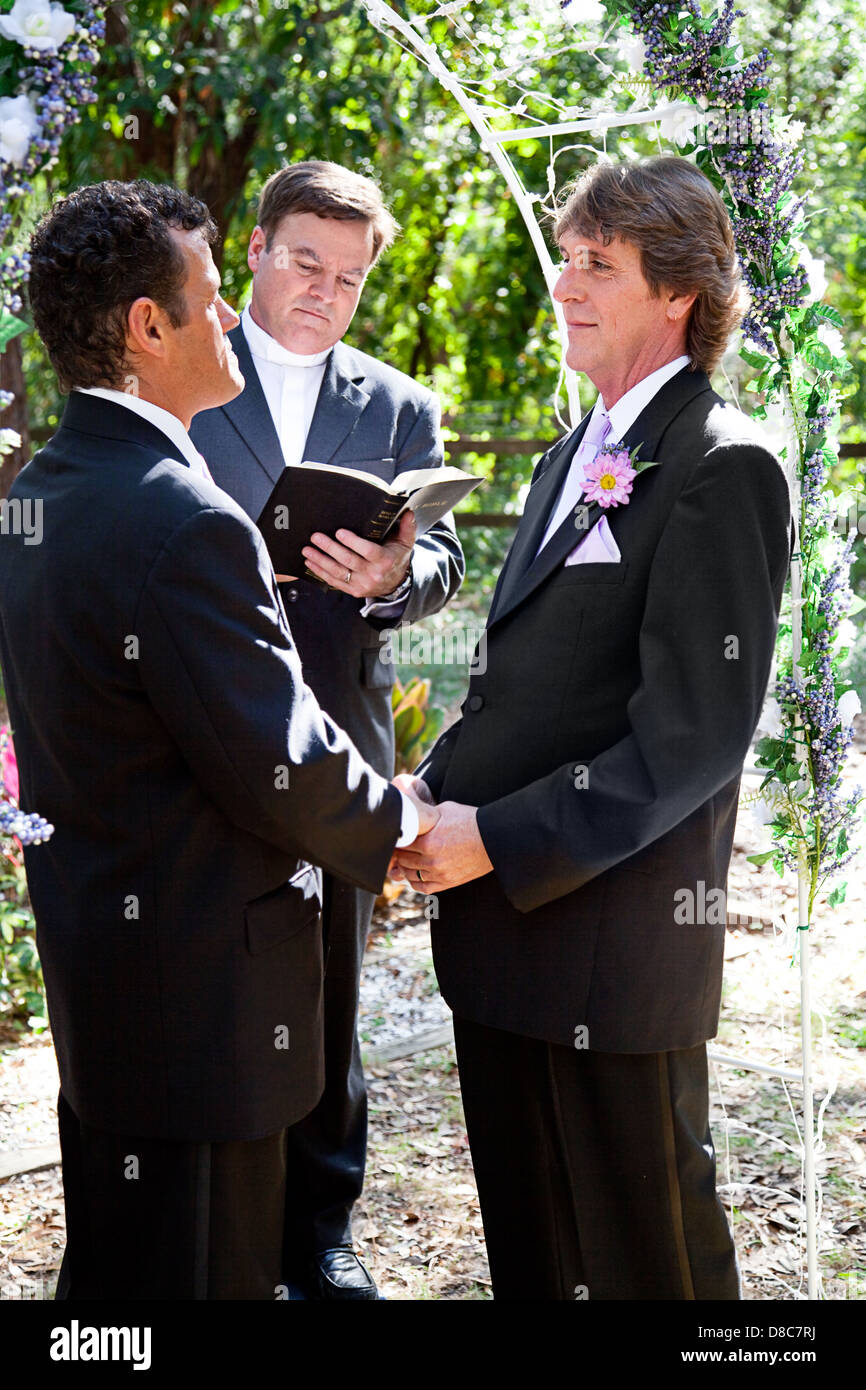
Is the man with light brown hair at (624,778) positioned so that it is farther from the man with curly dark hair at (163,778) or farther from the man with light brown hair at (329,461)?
the man with light brown hair at (329,461)

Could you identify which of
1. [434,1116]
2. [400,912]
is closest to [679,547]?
[434,1116]

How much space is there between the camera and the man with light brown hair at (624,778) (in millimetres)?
1987

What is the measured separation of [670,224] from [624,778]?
2.90 feet

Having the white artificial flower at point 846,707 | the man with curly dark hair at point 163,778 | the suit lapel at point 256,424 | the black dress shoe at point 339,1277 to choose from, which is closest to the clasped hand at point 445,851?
the man with curly dark hair at point 163,778

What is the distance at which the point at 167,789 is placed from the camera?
186cm


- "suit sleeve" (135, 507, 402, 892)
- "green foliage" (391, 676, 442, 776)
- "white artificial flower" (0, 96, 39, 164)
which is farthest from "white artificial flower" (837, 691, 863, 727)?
"green foliage" (391, 676, 442, 776)

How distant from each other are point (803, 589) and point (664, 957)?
0.82 meters

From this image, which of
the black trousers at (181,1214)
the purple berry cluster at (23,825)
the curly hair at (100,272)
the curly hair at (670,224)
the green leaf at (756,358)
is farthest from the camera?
the green leaf at (756,358)

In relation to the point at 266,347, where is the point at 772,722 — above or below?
below

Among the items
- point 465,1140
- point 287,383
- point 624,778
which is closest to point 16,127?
point 287,383

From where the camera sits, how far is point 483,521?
1072cm

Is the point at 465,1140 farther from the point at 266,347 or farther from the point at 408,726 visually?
the point at 266,347

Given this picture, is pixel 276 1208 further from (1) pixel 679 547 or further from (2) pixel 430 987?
(2) pixel 430 987

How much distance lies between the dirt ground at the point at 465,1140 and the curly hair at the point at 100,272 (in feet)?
5.36
